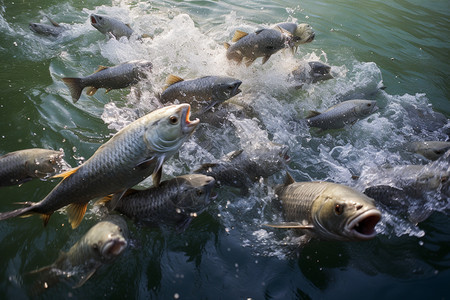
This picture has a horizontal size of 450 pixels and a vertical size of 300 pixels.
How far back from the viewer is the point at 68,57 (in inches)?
267

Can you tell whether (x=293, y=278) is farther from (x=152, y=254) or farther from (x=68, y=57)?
(x=68, y=57)

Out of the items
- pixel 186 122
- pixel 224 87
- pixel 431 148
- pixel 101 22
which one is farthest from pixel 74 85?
pixel 431 148

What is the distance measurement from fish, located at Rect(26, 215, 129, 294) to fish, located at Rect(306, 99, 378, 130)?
3582mm

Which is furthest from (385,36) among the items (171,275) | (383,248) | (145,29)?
(171,275)

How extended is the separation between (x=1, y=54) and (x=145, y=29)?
333 cm

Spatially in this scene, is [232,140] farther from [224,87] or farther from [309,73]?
[309,73]

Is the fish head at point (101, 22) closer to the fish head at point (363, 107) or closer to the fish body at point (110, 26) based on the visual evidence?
the fish body at point (110, 26)

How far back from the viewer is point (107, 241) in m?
2.66

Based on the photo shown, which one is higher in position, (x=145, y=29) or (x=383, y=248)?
(x=145, y=29)

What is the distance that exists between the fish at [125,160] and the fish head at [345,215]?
1417mm

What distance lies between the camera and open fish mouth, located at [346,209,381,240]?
8.81ft

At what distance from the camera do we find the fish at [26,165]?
3.45 m

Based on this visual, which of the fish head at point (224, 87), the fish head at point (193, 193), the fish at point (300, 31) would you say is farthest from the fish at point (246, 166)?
the fish at point (300, 31)

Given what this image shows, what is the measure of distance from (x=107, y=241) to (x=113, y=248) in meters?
0.07
